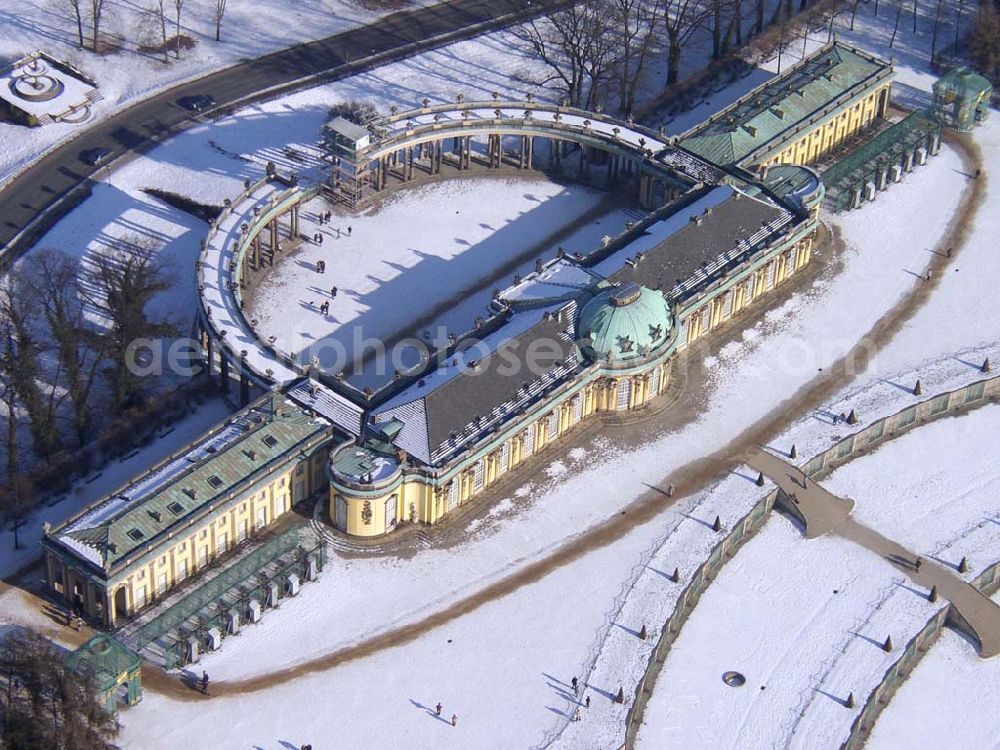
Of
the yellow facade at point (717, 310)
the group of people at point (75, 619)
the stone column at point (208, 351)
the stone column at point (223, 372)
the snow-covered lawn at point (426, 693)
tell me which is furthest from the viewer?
the yellow facade at point (717, 310)

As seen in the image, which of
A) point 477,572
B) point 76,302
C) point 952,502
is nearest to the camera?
point 477,572

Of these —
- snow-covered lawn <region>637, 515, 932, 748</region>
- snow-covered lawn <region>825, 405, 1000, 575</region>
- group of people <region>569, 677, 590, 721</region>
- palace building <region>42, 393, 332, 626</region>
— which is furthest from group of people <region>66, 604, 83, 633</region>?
Result: snow-covered lawn <region>825, 405, 1000, 575</region>

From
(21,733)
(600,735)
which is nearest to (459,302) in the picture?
(600,735)

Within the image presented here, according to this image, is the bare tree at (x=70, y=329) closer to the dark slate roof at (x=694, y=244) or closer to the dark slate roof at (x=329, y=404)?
the dark slate roof at (x=329, y=404)

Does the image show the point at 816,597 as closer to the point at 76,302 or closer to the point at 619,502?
the point at 619,502

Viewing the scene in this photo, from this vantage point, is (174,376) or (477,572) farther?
(174,376)

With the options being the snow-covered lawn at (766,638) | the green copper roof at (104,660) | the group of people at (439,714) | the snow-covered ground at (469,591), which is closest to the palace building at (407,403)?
the snow-covered ground at (469,591)

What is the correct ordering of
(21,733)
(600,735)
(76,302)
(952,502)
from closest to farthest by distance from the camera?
(21,733) → (600,735) → (952,502) → (76,302)
